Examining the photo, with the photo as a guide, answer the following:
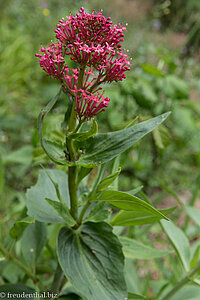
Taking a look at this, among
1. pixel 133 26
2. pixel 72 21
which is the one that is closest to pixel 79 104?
pixel 72 21

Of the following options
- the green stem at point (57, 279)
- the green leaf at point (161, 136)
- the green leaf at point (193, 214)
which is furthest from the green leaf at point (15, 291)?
the green leaf at point (161, 136)

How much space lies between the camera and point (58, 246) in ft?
1.91

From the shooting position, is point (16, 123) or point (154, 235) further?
point (154, 235)

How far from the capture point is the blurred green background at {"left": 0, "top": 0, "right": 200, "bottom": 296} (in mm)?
1349

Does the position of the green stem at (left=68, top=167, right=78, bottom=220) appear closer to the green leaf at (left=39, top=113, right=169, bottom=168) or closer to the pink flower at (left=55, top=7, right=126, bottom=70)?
the green leaf at (left=39, top=113, right=169, bottom=168)

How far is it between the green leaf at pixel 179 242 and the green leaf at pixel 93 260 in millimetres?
228

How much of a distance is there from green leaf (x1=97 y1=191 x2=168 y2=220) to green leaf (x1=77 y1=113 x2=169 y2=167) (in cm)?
6

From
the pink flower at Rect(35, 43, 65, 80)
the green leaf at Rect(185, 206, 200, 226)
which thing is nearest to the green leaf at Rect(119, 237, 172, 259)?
the green leaf at Rect(185, 206, 200, 226)

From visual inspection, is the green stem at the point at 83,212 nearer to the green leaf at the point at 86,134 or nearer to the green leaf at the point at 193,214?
the green leaf at the point at 86,134

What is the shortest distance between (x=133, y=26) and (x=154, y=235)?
3.19 m

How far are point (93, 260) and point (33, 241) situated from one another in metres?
0.21

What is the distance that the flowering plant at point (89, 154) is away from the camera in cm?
50

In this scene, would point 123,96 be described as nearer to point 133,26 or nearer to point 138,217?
point 138,217

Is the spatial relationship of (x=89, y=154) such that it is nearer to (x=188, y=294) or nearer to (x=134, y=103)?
(x=188, y=294)
